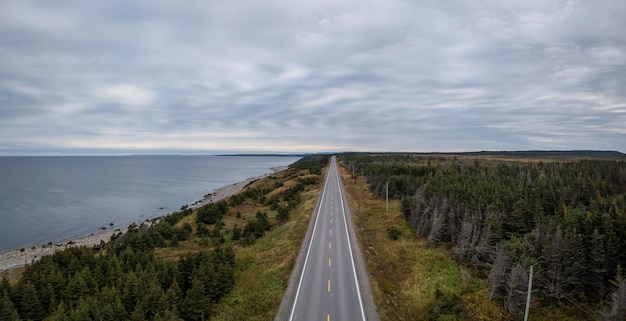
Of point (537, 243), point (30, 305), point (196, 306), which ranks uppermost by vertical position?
point (537, 243)

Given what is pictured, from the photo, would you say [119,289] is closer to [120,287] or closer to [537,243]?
[120,287]

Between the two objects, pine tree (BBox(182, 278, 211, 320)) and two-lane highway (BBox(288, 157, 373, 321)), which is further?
pine tree (BBox(182, 278, 211, 320))

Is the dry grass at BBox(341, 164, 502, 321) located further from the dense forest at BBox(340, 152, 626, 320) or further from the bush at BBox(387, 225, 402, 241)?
the dense forest at BBox(340, 152, 626, 320)

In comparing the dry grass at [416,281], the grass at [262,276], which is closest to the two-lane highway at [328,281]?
the grass at [262,276]

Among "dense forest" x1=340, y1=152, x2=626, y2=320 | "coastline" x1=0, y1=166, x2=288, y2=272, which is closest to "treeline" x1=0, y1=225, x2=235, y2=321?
"coastline" x1=0, y1=166, x2=288, y2=272

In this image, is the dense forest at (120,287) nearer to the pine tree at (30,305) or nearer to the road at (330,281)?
the pine tree at (30,305)

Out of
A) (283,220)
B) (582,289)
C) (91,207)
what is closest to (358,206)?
(283,220)

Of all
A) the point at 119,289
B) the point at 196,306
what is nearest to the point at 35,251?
the point at 119,289
